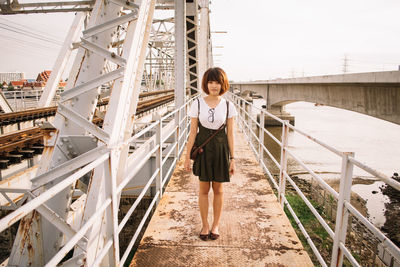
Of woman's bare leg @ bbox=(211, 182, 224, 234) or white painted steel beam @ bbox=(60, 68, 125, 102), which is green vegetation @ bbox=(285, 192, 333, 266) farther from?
white painted steel beam @ bbox=(60, 68, 125, 102)

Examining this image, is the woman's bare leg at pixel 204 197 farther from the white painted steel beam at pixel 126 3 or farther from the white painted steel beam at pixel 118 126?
the white painted steel beam at pixel 126 3

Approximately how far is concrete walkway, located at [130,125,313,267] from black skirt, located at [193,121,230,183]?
0.80m

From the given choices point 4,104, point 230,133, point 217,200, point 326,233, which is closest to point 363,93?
point 326,233

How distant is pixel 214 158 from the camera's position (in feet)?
9.48

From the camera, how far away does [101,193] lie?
7.47ft

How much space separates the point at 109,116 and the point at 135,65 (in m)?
0.74

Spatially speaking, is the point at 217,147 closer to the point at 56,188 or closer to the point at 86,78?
the point at 86,78

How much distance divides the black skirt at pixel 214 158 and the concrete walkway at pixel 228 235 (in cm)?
80

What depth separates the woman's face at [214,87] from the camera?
273 cm

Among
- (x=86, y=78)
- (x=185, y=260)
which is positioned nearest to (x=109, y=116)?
(x=86, y=78)

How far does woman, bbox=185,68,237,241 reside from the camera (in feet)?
9.10

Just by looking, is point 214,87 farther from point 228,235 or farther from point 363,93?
point 363,93

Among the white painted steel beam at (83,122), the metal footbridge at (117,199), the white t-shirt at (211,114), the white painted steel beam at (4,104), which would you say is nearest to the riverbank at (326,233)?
the metal footbridge at (117,199)

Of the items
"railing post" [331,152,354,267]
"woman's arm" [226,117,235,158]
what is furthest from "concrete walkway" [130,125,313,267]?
"woman's arm" [226,117,235,158]
